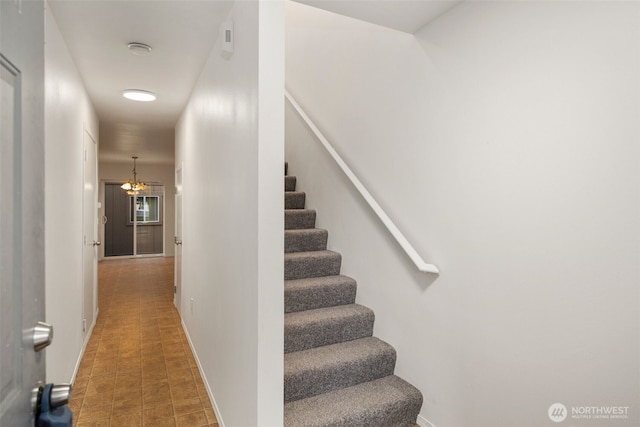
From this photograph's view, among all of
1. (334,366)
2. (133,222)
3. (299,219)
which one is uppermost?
(299,219)

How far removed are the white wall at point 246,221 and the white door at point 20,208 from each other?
828 millimetres

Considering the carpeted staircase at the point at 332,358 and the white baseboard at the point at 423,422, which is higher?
the carpeted staircase at the point at 332,358

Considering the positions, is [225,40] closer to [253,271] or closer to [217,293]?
[253,271]

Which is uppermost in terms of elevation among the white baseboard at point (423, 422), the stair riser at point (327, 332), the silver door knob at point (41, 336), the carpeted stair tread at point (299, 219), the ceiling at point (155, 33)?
the ceiling at point (155, 33)

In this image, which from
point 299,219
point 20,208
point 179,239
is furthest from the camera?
point 179,239

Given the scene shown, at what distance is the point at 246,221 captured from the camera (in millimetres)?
1687

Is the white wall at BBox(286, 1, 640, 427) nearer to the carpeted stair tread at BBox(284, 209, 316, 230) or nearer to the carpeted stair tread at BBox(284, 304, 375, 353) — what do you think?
the carpeted stair tread at BBox(284, 304, 375, 353)

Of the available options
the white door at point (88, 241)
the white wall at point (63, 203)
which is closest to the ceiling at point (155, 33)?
the white wall at point (63, 203)

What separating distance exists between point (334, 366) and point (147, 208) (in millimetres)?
9992

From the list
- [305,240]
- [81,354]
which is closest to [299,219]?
[305,240]

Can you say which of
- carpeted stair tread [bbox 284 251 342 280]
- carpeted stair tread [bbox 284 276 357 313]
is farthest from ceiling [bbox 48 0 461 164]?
carpeted stair tread [bbox 284 276 357 313]

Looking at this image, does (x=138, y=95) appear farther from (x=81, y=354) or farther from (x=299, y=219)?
(x=81, y=354)

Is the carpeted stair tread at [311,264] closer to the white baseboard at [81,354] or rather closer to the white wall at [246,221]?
the white wall at [246,221]

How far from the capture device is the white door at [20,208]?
2.01ft
